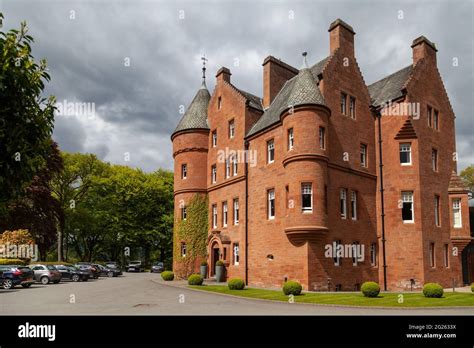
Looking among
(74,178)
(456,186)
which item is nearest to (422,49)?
(456,186)

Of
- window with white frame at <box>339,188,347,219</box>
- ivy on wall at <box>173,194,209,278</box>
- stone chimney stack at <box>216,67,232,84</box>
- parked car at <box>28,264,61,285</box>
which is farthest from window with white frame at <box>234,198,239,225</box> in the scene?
parked car at <box>28,264,61,285</box>

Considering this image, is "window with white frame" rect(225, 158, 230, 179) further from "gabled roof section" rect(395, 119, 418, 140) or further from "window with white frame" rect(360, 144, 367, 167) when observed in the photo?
"gabled roof section" rect(395, 119, 418, 140)

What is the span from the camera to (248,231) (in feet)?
107

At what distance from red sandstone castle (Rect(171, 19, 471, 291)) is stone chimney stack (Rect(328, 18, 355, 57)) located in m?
0.08

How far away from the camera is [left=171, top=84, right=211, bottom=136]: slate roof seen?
40.1 metres

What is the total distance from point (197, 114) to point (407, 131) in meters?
19.3

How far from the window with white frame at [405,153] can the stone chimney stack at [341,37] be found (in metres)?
8.01

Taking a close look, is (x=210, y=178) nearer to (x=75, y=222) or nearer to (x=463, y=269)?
(x=463, y=269)

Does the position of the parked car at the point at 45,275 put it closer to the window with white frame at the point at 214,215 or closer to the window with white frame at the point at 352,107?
the window with white frame at the point at 214,215

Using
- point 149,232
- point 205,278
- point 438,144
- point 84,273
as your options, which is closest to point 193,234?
point 205,278

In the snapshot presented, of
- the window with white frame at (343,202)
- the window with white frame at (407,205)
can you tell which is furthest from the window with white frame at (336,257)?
the window with white frame at (407,205)

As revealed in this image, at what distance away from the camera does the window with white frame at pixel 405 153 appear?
3102 cm

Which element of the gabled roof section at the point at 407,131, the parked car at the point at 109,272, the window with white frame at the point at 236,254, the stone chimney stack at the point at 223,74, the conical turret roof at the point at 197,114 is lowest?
the parked car at the point at 109,272
